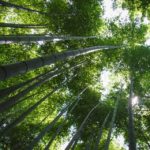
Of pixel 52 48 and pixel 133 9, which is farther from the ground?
pixel 133 9

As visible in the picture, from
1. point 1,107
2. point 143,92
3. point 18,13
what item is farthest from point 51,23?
point 1,107

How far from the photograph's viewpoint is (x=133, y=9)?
12742 mm

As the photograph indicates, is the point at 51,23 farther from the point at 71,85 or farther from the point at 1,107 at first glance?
the point at 1,107

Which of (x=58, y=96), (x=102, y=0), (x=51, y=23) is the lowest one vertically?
(x=58, y=96)

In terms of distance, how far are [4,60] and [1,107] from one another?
31.9ft

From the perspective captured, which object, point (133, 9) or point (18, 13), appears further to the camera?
point (18, 13)

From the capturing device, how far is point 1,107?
3896 millimetres

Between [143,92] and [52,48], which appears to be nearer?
[143,92]

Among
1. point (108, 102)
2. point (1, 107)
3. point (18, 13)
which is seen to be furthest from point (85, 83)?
point (1, 107)

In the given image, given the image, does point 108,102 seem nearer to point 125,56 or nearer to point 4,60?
point 125,56

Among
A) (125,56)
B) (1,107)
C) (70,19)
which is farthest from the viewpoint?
(125,56)

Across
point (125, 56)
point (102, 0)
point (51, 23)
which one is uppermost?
point (102, 0)

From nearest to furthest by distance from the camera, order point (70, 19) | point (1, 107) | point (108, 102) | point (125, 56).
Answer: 1. point (1, 107)
2. point (108, 102)
3. point (70, 19)
4. point (125, 56)

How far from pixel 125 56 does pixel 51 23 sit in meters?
4.38
